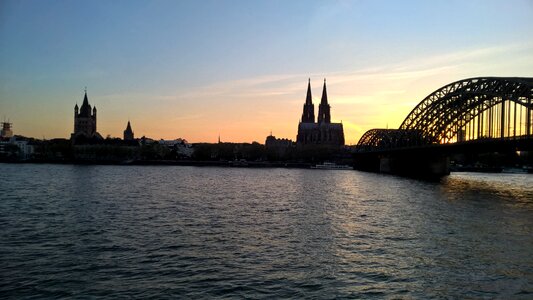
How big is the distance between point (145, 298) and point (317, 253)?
312 inches

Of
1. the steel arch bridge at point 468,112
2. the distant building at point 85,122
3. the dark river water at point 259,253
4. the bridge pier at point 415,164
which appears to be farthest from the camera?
the distant building at point 85,122

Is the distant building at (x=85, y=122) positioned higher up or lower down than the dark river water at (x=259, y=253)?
Answer: higher up

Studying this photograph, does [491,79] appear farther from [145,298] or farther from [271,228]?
[145,298]

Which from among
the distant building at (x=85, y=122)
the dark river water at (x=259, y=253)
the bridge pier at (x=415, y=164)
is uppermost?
the distant building at (x=85, y=122)

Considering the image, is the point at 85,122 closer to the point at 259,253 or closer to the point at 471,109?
the point at 471,109

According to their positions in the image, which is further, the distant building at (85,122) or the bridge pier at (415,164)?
the distant building at (85,122)

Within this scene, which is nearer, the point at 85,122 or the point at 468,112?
the point at 468,112

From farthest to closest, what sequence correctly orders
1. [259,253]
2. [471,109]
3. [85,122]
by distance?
[85,122], [471,109], [259,253]

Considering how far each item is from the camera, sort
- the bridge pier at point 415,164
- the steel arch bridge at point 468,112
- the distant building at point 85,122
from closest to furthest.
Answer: the steel arch bridge at point 468,112 → the bridge pier at point 415,164 → the distant building at point 85,122

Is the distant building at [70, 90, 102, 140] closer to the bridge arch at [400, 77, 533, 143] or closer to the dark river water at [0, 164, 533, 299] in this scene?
the bridge arch at [400, 77, 533, 143]

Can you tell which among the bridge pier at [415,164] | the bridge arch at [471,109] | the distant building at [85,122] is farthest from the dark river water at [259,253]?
the distant building at [85,122]

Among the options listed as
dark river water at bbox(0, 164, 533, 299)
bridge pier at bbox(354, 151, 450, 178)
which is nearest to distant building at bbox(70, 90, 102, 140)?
bridge pier at bbox(354, 151, 450, 178)

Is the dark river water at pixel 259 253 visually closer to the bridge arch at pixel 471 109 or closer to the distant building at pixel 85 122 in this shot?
the bridge arch at pixel 471 109

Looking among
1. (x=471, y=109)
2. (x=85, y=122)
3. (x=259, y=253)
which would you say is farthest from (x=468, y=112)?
(x=85, y=122)
